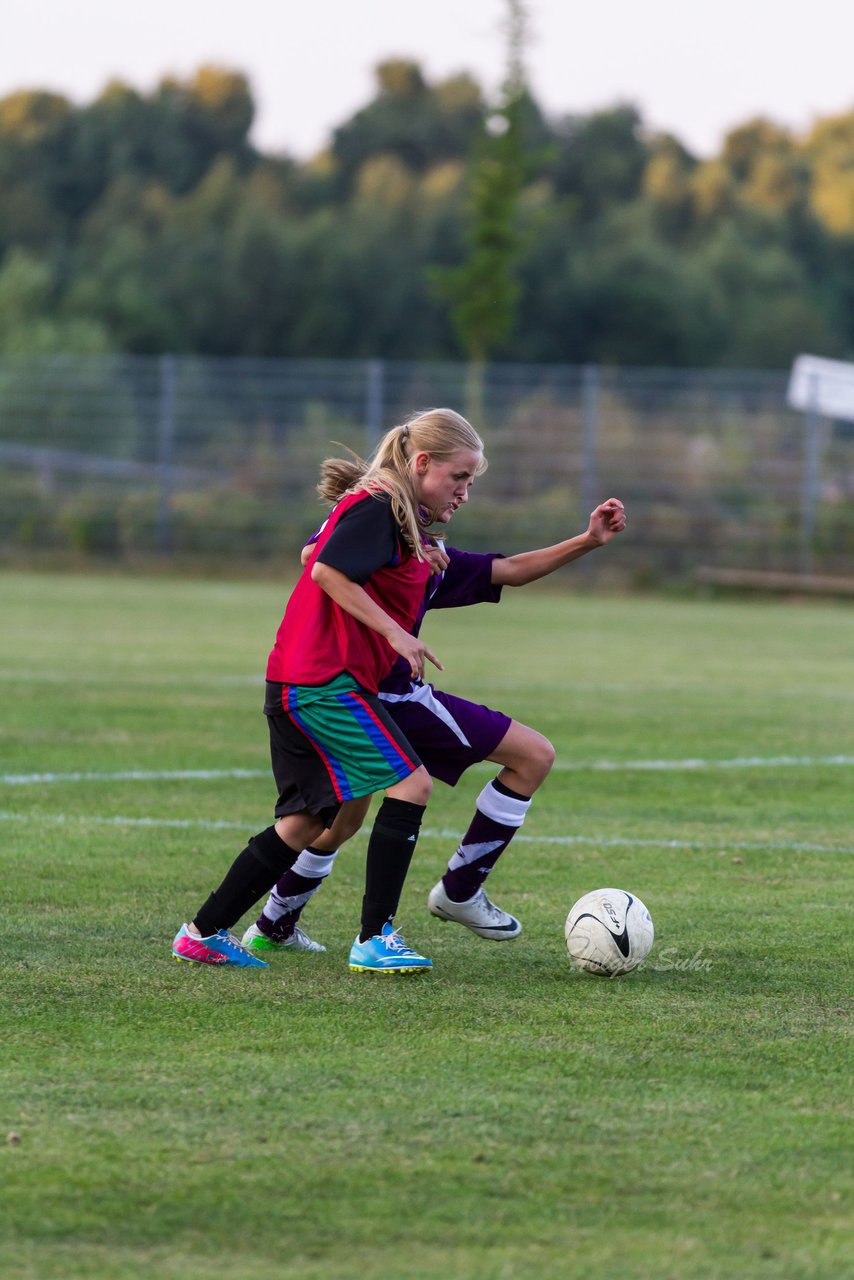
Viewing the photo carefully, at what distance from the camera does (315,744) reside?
15.3ft

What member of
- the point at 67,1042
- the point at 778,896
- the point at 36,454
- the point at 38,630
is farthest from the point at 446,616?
the point at 67,1042

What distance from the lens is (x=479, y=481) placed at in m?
25.3

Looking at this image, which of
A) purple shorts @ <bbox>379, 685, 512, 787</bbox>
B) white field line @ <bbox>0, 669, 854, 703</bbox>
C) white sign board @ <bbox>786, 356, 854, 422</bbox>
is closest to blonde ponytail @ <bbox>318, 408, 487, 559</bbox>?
purple shorts @ <bbox>379, 685, 512, 787</bbox>

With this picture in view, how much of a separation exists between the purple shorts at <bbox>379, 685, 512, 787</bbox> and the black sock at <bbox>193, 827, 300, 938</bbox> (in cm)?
49

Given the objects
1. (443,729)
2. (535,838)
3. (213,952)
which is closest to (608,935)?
(443,729)

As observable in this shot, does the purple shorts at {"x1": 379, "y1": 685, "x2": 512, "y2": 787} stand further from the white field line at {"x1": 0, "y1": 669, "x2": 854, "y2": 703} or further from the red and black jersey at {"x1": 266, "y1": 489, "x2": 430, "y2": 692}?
the white field line at {"x1": 0, "y1": 669, "x2": 854, "y2": 703}

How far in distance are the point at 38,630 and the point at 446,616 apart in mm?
5234

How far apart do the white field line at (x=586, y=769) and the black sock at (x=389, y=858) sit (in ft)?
10.5

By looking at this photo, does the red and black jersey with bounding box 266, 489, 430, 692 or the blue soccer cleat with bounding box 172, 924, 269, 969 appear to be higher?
the red and black jersey with bounding box 266, 489, 430, 692

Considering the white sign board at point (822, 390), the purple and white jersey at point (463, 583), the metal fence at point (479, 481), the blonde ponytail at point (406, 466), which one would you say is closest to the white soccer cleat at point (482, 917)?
the purple and white jersey at point (463, 583)

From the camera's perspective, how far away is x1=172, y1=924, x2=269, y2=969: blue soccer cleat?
4.65m

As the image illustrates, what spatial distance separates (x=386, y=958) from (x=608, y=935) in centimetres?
56

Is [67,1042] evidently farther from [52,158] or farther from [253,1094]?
[52,158]

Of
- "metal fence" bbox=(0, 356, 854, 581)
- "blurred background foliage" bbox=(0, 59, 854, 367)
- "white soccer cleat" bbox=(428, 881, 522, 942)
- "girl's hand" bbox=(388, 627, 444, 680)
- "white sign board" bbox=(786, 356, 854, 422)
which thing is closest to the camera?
"girl's hand" bbox=(388, 627, 444, 680)
